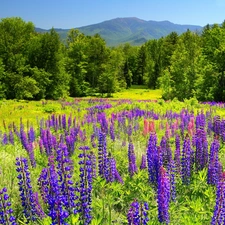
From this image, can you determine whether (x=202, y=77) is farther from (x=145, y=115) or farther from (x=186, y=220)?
(x=186, y=220)

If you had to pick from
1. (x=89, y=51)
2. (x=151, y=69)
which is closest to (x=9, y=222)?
(x=89, y=51)

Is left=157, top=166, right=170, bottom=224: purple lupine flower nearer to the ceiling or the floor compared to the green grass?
nearer to the ceiling

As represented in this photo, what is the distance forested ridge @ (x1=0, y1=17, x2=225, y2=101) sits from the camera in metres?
28.1

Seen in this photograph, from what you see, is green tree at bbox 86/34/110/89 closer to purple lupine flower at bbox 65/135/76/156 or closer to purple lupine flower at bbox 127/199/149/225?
purple lupine flower at bbox 65/135/76/156

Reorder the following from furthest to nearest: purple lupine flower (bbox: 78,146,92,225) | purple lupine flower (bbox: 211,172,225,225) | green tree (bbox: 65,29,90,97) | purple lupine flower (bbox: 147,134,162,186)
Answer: green tree (bbox: 65,29,90,97) → purple lupine flower (bbox: 147,134,162,186) → purple lupine flower (bbox: 78,146,92,225) → purple lupine flower (bbox: 211,172,225,225)

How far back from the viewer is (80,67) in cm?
4734

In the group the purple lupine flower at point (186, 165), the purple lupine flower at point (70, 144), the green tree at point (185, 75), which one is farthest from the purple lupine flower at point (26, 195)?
the green tree at point (185, 75)

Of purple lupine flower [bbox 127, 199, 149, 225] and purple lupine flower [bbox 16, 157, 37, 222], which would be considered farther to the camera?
purple lupine flower [bbox 16, 157, 37, 222]

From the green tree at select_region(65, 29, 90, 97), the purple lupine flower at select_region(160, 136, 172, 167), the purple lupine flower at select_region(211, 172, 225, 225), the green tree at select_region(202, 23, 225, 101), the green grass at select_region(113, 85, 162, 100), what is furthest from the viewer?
the green tree at select_region(65, 29, 90, 97)

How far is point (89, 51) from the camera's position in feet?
166

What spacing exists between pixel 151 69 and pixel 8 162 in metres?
59.8

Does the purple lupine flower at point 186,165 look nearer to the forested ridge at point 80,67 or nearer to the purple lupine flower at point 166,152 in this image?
the purple lupine flower at point 166,152

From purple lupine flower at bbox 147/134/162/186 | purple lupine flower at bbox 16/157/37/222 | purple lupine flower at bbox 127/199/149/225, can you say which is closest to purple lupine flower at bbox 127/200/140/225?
purple lupine flower at bbox 127/199/149/225

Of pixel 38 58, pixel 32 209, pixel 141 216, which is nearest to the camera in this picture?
pixel 141 216
